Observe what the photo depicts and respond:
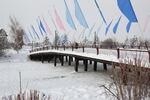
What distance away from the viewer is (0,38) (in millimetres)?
63156

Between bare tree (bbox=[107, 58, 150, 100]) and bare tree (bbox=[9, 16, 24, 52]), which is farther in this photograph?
bare tree (bbox=[9, 16, 24, 52])

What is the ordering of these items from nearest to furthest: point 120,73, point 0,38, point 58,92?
1. point 120,73
2. point 58,92
3. point 0,38

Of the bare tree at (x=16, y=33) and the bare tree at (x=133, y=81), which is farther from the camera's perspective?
the bare tree at (x=16, y=33)

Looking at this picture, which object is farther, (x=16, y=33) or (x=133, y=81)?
(x=16, y=33)

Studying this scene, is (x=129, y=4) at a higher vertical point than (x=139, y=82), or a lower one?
higher

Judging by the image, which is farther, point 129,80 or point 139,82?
point 129,80

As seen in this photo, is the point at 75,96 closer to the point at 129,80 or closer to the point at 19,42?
the point at 129,80

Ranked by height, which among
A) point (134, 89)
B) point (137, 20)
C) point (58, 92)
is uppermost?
point (137, 20)

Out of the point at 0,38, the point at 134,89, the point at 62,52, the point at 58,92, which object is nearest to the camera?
the point at 134,89

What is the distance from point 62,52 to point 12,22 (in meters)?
50.9

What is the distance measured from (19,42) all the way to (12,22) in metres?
10.6

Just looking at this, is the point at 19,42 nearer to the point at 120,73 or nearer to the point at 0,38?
the point at 0,38

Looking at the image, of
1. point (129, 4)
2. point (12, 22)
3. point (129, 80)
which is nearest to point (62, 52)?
point (129, 4)

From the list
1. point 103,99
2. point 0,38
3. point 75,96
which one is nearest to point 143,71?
point 103,99
